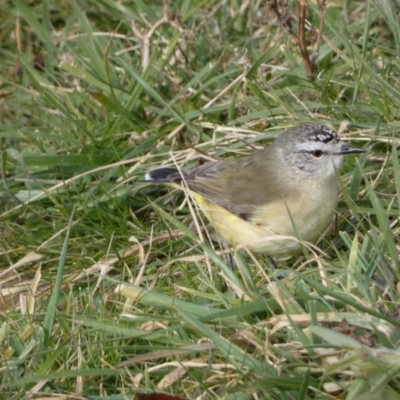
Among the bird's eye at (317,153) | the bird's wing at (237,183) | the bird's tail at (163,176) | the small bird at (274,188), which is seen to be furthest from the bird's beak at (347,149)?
the bird's tail at (163,176)

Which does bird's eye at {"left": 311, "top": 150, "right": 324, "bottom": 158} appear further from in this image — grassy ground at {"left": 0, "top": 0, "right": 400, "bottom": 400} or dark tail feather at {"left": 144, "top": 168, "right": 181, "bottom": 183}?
dark tail feather at {"left": 144, "top": 168, "right": 181, "bottom": 183}

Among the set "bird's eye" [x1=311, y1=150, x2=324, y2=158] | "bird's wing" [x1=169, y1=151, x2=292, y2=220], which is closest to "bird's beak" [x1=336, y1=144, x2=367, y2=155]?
"bird's eye" [x1=311, y1=150, x2=324, y2=158]

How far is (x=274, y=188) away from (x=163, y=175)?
1.81ft

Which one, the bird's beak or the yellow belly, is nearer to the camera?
the yellow belly

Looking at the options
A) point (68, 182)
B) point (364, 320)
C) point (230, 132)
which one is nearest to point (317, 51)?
point (230, 132)

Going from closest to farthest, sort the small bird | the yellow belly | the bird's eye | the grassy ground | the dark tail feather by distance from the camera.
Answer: the grassy ground, the yellow belly, the small bird, the bird's eye, the dark tail feather

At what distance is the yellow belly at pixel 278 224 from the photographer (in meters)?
4.18

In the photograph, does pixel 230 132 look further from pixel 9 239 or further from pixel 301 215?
pixel 9 239

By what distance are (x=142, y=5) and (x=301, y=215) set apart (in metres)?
2.39

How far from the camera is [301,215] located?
4.31 meters

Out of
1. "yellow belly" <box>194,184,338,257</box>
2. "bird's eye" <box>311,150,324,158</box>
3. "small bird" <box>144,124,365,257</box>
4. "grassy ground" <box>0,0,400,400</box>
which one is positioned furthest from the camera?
"bird's eye" <box>311,150,324,158</box>

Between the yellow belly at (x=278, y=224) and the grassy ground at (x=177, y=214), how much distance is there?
4.3 inches

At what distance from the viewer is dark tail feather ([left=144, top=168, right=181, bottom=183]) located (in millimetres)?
4719

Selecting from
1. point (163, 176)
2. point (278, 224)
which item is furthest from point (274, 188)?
point (163, 176)
